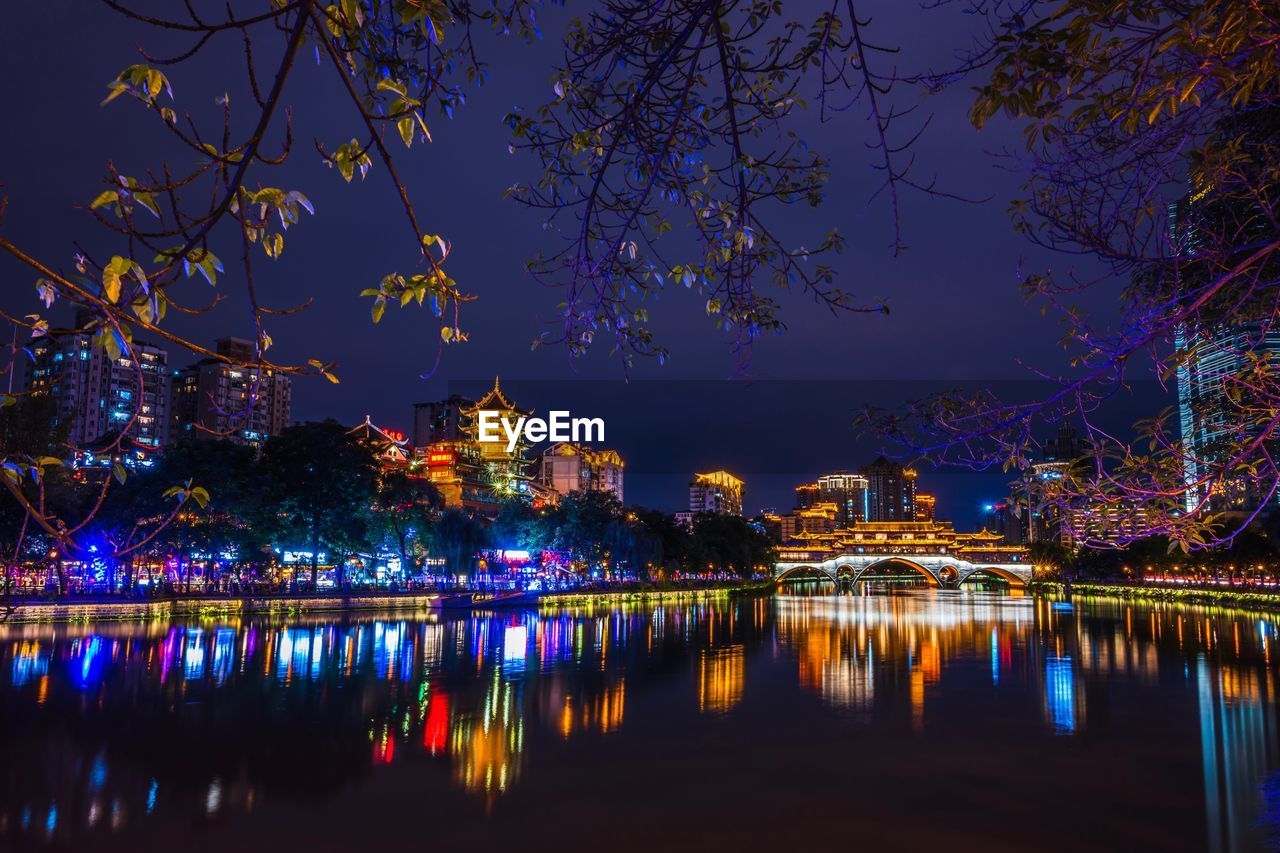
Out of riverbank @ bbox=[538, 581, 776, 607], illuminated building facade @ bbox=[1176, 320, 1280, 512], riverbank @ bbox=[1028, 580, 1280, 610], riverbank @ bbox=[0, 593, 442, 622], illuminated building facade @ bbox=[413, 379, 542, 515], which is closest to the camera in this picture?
illuminated building facade @ bbox=[1176, 320, 1280, 512]

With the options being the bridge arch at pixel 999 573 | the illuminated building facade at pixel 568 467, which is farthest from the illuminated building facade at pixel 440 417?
the bridge arch at pixel 999 573

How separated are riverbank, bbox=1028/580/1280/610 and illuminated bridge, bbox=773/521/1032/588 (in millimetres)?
12741

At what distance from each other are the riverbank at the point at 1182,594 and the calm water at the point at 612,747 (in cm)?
2677

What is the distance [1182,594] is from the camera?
202 ft

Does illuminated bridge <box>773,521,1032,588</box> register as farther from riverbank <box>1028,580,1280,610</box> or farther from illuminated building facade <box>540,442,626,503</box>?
illuminated building facade <box>540,442,626,503</box>

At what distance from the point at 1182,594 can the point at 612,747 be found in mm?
60011

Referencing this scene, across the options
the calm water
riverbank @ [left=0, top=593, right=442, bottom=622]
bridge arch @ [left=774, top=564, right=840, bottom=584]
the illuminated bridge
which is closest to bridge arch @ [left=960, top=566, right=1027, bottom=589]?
the illuminated bridge

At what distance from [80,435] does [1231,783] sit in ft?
340

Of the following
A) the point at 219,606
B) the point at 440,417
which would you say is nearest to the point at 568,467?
the point at 440,417

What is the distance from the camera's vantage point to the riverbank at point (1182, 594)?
51781 mm

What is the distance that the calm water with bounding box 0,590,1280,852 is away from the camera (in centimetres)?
1092

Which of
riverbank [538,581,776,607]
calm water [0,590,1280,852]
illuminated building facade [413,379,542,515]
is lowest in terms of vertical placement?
riverbank [538,581,776,607]

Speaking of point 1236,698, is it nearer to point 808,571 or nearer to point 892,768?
point 892,768

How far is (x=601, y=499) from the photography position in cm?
7012
